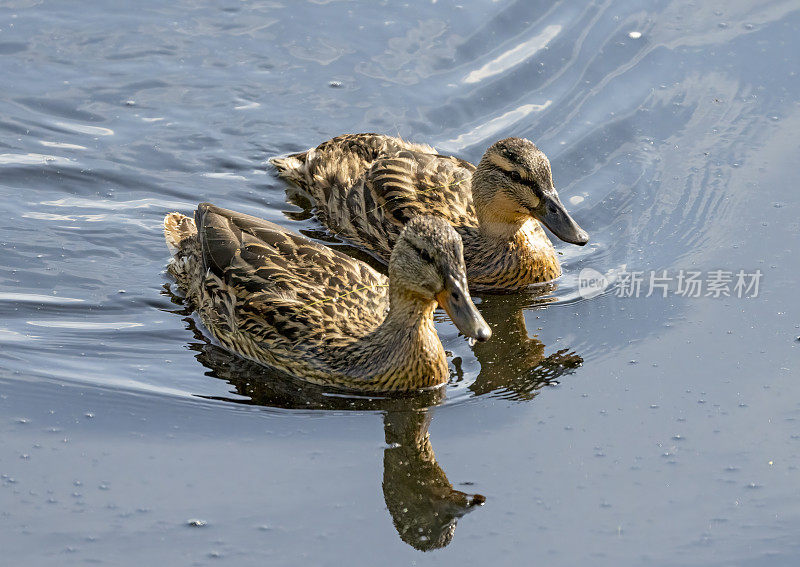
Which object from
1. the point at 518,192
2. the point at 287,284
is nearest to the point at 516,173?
the point at 518,192

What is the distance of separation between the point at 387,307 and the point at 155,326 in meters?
1.75

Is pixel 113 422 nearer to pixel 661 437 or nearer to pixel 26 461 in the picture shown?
pixel 26 461

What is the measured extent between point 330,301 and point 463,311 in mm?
1157

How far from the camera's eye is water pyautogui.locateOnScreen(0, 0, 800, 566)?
7.02m

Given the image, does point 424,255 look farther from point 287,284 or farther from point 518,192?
point 518,192

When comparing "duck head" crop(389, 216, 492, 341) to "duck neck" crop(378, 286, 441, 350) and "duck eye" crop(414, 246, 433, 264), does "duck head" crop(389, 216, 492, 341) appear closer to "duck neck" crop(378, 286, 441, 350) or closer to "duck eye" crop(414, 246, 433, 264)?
"duck eye" crop(414, 246, 433, 264)

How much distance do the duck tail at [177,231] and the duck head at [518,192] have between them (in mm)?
2252

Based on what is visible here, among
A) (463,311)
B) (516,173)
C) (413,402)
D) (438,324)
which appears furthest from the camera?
(516,173)

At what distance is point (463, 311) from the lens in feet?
25.6

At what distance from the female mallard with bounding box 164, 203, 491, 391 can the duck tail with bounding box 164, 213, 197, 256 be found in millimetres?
410

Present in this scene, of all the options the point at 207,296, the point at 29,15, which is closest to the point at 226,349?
the point at 207,296

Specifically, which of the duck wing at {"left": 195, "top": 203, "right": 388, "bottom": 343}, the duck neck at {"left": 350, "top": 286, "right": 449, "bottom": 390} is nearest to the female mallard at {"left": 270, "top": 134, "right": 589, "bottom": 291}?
the duck wing at {"left": 195, "top": 203, "right": 388, "bottom": 343}

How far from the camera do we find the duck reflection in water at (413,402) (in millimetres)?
7129

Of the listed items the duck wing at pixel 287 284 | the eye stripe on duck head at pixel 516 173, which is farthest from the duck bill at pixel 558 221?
the duck wing at pixel 287 284
